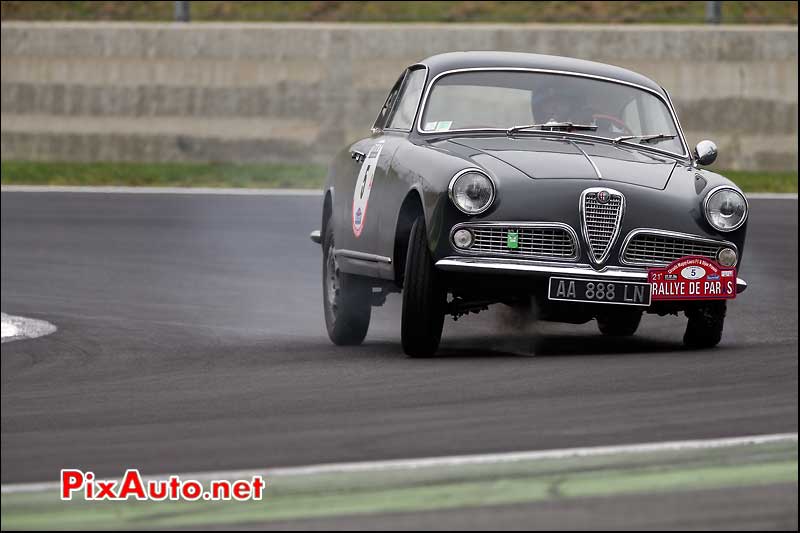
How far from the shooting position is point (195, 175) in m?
20.6

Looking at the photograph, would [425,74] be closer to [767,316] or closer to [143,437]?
[767,316]

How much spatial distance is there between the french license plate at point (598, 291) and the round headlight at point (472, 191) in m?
0.48

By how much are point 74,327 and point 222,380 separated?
302 centimetres

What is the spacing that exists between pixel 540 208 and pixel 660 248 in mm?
664

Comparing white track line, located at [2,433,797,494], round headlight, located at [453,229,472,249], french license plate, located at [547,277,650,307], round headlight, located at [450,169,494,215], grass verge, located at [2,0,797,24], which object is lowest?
white track line, located at [2,433,797,494]

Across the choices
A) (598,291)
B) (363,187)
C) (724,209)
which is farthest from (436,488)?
(363,187)

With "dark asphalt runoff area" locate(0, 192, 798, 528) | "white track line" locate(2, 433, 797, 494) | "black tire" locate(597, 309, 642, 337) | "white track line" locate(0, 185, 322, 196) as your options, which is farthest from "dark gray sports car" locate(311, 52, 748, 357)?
"white track line" locate(0, 185, 322, 196)

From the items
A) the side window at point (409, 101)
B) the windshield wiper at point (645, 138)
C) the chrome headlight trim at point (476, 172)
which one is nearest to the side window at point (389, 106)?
the side window at point (409, 101)

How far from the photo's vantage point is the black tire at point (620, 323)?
10031mm

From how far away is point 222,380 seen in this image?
761 cm

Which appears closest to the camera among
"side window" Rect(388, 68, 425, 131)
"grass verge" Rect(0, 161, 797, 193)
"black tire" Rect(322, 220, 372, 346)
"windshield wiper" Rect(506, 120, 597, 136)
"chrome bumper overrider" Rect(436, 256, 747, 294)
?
"chrome bumper overrider" Rect(436, 256, 747, 294)

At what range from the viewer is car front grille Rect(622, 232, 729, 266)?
8227 mm

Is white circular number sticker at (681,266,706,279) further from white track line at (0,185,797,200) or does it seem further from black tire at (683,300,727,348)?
white track line at (0,185,797,200)

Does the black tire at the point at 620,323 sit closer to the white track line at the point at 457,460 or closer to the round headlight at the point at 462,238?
the round headlight at the point at 462,238
